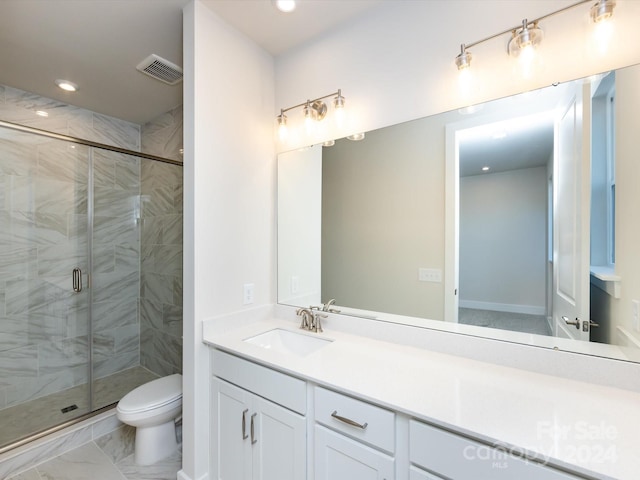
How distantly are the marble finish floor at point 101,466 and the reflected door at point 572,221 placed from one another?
226 cm

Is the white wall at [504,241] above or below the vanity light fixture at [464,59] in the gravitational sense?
below

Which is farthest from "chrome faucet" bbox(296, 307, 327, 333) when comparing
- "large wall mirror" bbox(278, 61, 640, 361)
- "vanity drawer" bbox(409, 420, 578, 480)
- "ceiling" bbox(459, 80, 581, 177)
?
"ceiling" bbox(459, 80, 581, 177)

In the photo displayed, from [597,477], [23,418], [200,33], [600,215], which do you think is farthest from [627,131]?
[23,418]

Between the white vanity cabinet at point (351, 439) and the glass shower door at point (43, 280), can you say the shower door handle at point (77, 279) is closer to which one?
the glass shower door at point (43, 280)

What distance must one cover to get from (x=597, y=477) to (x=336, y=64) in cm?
205

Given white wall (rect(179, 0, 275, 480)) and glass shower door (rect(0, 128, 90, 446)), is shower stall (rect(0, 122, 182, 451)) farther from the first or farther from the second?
white wall (rect(179, 0, 275, 480))

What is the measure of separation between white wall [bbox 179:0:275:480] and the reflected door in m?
1.58

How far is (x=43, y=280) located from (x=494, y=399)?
3.27m

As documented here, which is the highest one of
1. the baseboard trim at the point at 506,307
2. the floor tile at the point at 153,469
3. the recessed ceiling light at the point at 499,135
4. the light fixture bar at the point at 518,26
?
the light fixture bar at the point at 518,26

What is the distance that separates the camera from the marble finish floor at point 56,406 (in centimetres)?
199

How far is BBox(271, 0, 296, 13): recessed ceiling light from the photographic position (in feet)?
5.08

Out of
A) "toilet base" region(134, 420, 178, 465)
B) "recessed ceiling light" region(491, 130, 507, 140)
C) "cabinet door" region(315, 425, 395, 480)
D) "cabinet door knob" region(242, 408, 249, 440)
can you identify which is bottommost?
"toilet base" region(134, 420, 178, 465)

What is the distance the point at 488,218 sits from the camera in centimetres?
141

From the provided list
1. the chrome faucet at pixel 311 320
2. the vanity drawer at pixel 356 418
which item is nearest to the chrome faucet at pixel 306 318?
the chrome faucet at pixel 311 320
